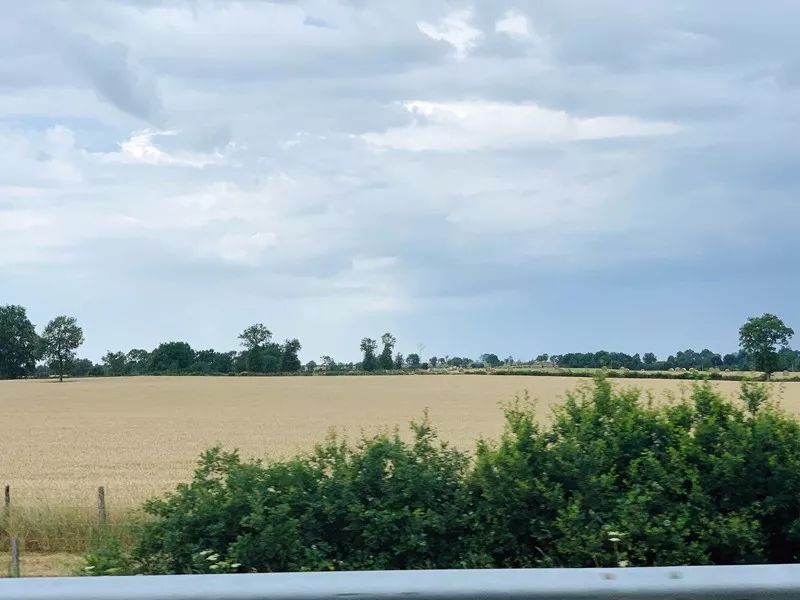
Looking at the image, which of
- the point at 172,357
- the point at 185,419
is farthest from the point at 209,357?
the point at 185,419

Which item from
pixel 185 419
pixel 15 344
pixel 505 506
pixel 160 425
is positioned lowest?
pixel 160 425

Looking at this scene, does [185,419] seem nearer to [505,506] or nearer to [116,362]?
[505,506]

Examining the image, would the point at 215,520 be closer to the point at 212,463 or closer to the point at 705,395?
the point at 212,463

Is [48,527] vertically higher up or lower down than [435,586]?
lower down

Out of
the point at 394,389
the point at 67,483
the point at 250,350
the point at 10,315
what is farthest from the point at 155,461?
the point at 10,315

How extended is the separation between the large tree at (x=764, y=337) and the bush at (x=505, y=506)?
395 feet

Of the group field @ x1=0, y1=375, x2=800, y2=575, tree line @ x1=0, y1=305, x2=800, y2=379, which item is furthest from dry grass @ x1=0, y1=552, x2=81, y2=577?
tree line @ x1=0, y1=305, x2=800, y2=379

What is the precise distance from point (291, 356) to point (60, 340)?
27.7 meters

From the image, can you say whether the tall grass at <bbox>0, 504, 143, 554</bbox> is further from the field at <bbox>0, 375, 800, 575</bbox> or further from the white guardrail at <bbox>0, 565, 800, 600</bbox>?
the white guardrail at <bbox>0, 565, 800, 600</bbox>

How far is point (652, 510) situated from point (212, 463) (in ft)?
11.0

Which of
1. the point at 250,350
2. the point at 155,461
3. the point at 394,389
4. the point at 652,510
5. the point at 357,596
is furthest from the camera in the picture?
the point at 250,350

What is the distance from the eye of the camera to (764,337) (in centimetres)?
12306

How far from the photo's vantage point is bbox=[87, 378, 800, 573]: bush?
695cm

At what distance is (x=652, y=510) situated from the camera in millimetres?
7176
